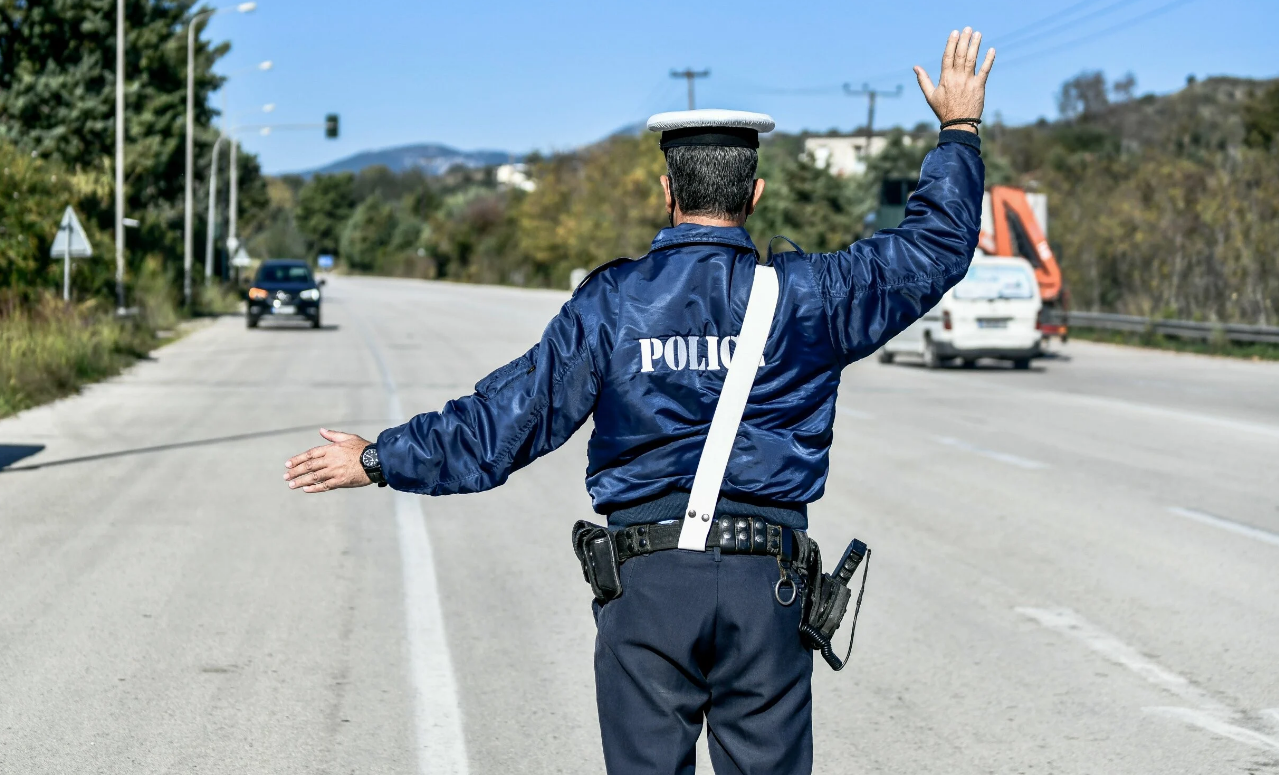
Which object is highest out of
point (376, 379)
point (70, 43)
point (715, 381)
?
point (70, 43)

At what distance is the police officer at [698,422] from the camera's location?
2.92 metres

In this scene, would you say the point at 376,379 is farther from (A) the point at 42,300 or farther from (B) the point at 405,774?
(B) the point at 405,774

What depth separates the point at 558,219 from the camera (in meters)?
101

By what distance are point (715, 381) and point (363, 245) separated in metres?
163

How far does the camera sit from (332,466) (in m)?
3.14

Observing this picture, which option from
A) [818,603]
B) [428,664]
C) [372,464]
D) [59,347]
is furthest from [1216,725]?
[59,347]

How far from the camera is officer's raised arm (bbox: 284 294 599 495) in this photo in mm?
2988

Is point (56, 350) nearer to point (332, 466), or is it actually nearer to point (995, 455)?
point (995, 455)

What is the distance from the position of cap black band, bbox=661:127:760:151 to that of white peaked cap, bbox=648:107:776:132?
0.01 metres

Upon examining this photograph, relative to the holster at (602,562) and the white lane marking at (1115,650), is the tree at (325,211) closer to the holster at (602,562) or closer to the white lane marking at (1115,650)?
the white lane marking at (1115,650)

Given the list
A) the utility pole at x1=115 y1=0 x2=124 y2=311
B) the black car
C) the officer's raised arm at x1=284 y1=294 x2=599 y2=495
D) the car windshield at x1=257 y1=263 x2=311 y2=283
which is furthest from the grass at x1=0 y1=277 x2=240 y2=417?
the officer's raised arm at x1=284 y1=294 x2=599 y2=495

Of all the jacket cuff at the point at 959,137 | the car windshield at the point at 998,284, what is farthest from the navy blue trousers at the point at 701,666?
the car windshield at the point at 998,284

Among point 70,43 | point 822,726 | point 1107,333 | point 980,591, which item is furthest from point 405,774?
point 70,43

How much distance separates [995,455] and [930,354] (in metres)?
13.1
